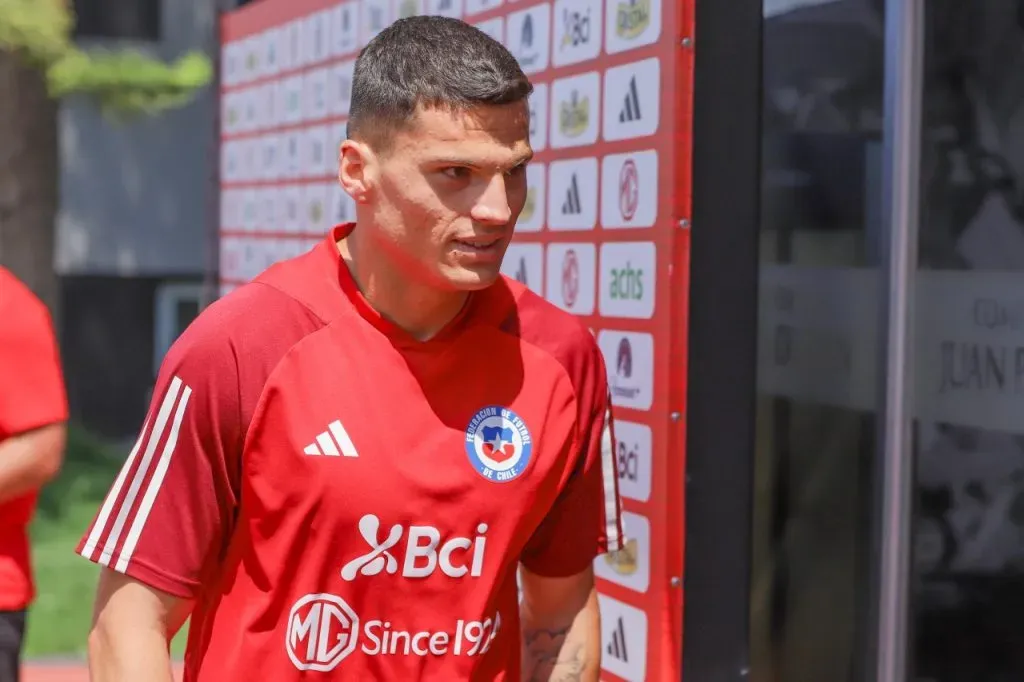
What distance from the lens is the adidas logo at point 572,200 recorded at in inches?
145

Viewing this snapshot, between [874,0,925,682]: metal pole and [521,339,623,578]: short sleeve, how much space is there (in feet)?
4.97

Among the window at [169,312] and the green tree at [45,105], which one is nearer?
the green tree at [45,105]

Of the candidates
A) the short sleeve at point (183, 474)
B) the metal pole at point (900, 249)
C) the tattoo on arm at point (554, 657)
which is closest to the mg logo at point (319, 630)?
the short sleeve at point (183, 474)

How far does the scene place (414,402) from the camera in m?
2.26

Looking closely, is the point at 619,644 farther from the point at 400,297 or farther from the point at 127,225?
the point at 127,225

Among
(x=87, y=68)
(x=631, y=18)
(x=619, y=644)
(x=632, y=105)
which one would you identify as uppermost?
(x=87, y=68)

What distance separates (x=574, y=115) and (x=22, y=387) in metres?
1.41

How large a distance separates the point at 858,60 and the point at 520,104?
1.95 meters

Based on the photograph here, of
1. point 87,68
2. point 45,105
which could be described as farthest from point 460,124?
point 45,105

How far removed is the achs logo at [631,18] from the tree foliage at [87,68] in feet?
23.7

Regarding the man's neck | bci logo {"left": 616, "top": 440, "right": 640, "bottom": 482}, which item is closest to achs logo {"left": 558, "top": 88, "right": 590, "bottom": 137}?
bci logo {"left": 616, "top": 440, "right": 640, "bottom": 482}

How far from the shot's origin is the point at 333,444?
2191mm

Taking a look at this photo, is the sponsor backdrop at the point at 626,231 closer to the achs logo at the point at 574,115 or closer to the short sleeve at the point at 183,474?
the achs logo at the point at 574,115

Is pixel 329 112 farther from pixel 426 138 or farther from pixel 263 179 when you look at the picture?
pixel 426 138
